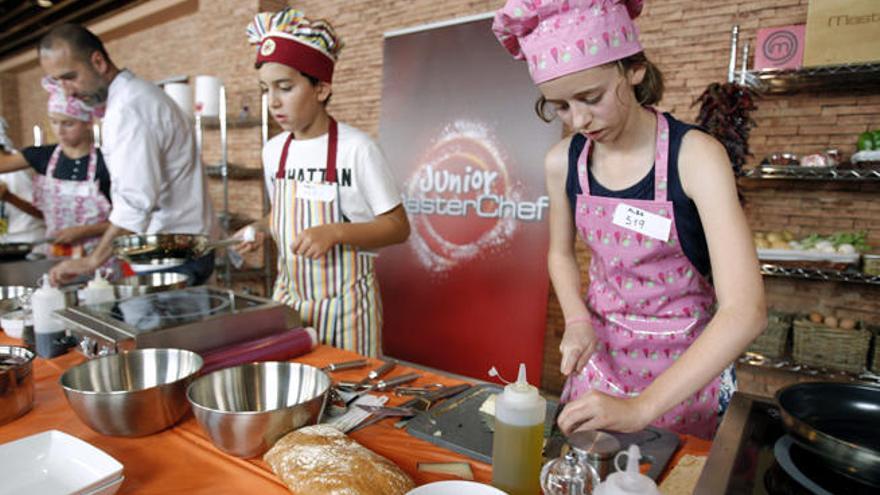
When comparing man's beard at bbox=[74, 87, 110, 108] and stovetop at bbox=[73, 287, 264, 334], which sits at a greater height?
man's beard at bbox=[74, 87, 110, 108]

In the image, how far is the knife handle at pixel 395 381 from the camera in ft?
4.73

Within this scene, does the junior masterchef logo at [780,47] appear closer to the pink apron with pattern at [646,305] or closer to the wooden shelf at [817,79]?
the wooden shelf at [817,79]

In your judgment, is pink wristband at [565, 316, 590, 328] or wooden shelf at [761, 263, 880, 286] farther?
wooden shelf at [761, 263, 880, 286]

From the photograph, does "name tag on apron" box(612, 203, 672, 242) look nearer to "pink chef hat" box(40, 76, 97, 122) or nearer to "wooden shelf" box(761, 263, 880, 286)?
"wooden shelf" box(761, 263, 880, 286)

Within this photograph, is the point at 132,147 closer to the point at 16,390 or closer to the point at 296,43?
the point at 296,43

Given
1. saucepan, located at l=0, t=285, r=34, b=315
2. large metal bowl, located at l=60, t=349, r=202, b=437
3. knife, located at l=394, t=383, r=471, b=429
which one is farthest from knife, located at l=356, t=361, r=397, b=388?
saucepan, located at l=0, t=285, r=34, b=315

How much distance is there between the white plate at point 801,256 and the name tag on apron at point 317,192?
2338 millimetres

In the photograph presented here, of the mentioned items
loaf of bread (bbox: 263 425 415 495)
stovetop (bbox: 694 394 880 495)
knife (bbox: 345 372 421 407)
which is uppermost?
stovetop (bbox: 694 394 880 495)

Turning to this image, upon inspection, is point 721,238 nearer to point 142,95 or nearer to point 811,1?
point 811,1

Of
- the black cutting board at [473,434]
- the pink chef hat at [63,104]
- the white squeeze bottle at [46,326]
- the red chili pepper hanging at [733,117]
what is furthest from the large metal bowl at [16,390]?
the red chili pepper hanging at [733,117]

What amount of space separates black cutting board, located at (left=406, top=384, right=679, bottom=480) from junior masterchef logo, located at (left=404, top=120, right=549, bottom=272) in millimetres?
2437

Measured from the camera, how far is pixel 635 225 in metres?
1.45

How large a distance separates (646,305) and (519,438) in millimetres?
775

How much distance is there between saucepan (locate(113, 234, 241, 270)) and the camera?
71.6 inches
